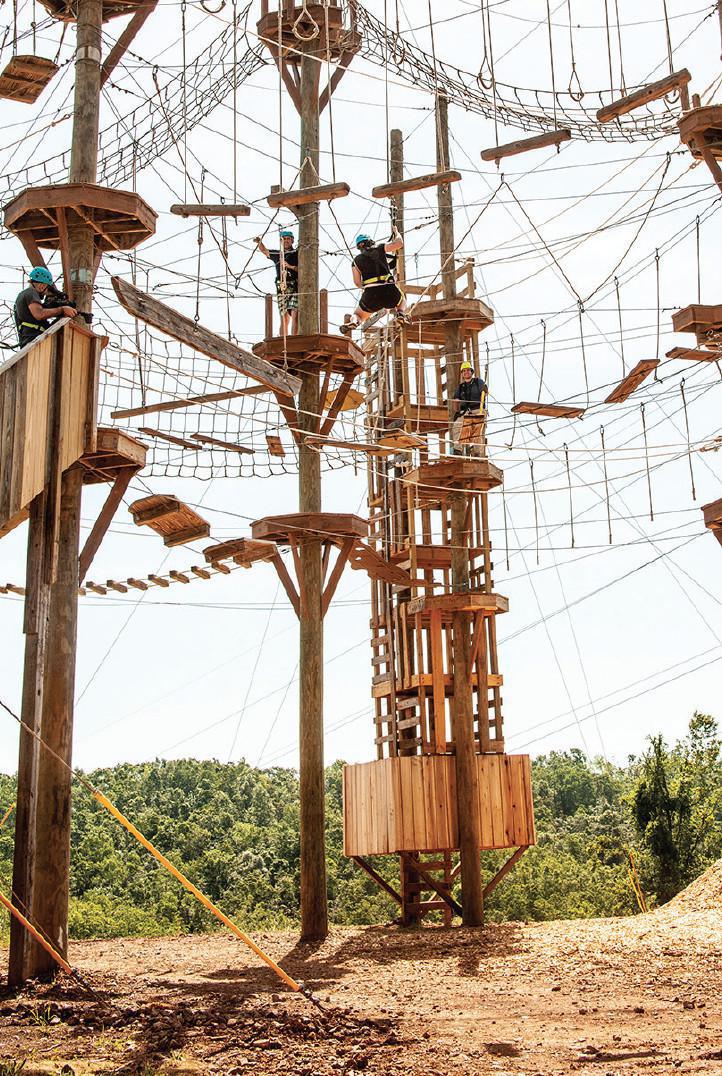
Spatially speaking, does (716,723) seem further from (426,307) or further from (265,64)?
(265,64)

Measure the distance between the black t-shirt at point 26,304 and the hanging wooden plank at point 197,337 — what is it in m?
0.63

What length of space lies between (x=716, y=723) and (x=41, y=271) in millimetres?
22995

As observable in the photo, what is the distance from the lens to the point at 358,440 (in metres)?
12.4

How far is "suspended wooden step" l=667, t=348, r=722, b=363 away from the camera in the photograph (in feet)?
33.4

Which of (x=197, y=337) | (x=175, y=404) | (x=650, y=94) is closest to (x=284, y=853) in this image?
(x=175, y=404)

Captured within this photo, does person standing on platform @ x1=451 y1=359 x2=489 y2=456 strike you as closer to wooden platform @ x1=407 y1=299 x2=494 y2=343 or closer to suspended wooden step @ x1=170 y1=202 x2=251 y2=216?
wooden platform @ x1=407 y1=299 x2=494 y2=343

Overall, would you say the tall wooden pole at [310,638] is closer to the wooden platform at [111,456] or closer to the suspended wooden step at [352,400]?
the suspended wooden step at [352,400]

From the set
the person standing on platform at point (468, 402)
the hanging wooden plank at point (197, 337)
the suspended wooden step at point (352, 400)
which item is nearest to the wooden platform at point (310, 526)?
the hanging wooden plank at point (197, 337)

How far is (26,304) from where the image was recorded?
32.0 ft

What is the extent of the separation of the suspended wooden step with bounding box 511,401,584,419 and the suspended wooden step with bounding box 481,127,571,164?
2.29 metres

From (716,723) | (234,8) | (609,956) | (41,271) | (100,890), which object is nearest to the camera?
(41,271)

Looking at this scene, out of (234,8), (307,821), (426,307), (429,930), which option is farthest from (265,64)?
(429,930)

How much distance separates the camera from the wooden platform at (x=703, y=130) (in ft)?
30.6

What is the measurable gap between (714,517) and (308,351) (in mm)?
4784
